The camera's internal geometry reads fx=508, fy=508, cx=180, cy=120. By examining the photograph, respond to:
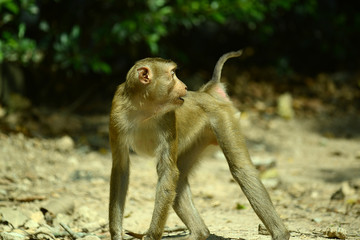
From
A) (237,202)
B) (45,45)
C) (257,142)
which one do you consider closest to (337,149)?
(257,142)

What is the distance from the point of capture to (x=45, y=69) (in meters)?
8.23

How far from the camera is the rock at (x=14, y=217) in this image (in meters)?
4.55

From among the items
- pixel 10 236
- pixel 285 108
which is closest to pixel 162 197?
pixel 10 236

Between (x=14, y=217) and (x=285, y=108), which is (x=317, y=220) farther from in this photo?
(x=285, y=108)

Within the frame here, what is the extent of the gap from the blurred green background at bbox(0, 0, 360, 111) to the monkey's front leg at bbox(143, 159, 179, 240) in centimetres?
340

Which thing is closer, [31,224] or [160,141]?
[160,141]

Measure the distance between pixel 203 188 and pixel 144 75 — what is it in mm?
2740

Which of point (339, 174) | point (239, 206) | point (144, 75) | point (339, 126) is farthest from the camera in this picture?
point (339, 126)

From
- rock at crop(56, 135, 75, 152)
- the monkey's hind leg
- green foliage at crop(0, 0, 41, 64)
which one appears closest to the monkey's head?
the monkey's hind leg

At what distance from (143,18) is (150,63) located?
3.45 meters

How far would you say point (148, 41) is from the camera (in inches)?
285

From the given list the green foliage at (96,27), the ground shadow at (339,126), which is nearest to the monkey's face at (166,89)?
the green foliage at (96,27)

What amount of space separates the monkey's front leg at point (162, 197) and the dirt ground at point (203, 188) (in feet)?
2.11

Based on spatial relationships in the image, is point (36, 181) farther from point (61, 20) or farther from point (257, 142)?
point (257, 142)
